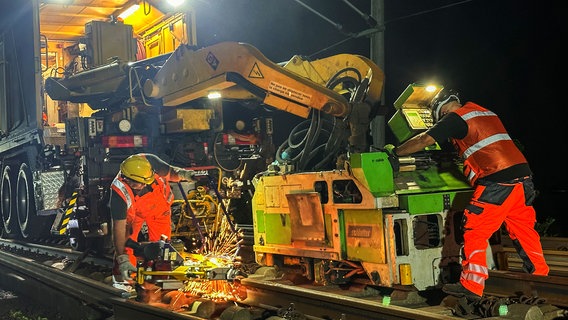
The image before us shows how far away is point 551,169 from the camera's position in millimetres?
15703

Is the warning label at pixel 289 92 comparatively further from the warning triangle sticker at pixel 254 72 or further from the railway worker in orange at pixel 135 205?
the railway worker in orange at pixel 135 205

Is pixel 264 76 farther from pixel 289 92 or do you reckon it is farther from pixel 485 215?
pixel 485 215

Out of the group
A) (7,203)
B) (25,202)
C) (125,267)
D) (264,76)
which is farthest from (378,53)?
(7,203)

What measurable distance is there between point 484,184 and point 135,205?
359cm

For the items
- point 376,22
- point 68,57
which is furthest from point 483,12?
point 68,57

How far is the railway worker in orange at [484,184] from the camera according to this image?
18.1 feet

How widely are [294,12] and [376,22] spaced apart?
13940 mm

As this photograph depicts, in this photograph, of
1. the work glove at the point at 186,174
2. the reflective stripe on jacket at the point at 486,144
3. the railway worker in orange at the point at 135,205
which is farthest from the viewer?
the work glove at the point at 186,174

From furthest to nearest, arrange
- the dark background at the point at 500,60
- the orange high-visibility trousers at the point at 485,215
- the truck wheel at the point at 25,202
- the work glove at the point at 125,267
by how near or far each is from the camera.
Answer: the dark background at the point at 500,60
the truck wheel at the point at 25,202
the work glove at the point at 125,267
the orange high-visibility trousers at the point at 485,215

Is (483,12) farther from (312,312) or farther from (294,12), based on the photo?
(312,312)

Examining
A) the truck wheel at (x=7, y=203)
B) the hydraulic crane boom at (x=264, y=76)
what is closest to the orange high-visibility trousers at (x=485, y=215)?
the hydraulic crane boom at (x=264, y=76)

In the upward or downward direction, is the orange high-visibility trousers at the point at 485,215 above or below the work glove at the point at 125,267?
above

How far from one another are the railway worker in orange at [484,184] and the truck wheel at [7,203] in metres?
9.15

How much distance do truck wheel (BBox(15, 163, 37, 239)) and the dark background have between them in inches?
147
